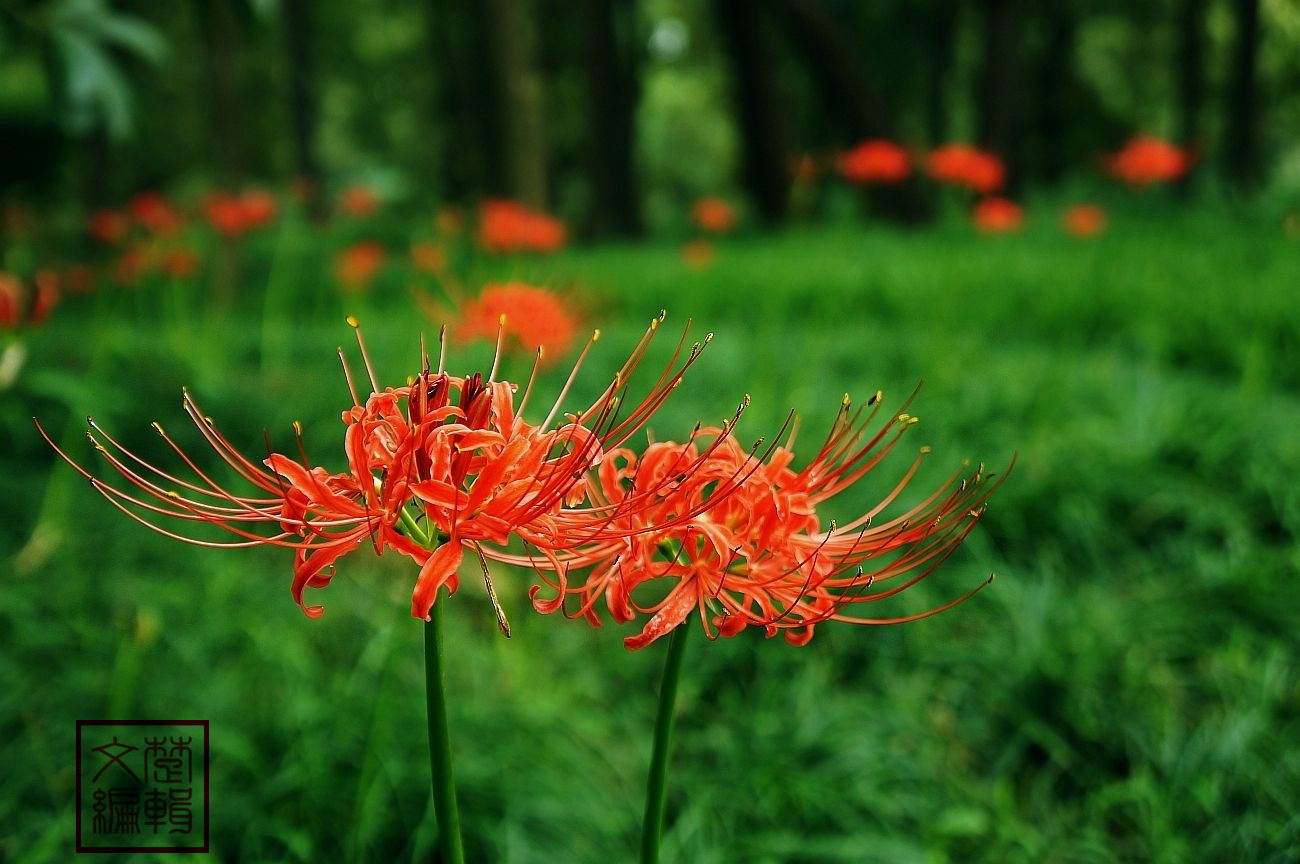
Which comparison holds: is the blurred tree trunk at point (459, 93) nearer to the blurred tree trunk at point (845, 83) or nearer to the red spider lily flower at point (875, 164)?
the blurred tree trunk at point (845, 83)

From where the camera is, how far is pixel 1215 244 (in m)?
6.41

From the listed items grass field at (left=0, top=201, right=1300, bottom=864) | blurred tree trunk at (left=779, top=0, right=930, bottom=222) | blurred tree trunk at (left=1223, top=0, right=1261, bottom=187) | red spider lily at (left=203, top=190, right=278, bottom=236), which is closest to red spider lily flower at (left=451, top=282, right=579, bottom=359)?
grass field at (left=0, top=201, right=1300, bottom=864)

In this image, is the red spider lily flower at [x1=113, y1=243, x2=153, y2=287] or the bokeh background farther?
the red spider lily flower at [x1=113, y1=243, x2=153, y2=287]

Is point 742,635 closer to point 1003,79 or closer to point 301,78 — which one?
point 1003,79

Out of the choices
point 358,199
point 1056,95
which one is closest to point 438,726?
point 358,199

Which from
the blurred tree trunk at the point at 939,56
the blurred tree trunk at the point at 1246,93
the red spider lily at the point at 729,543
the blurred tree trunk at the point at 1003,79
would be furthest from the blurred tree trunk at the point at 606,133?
the red spider lily at the point at 729,543

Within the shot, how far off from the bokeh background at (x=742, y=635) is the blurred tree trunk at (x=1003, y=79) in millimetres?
2647

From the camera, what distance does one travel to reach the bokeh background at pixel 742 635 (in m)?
2.14

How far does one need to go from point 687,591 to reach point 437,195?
16.7 metres

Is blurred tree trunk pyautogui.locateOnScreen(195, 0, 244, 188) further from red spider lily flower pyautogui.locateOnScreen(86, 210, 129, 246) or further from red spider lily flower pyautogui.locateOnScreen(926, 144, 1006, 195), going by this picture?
red spider lily flower pyautogui.locateOnScreen(926, 144, 1006, 195)

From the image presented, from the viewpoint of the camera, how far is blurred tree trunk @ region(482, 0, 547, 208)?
23.1 feet

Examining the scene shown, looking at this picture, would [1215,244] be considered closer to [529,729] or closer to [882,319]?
[882,319]

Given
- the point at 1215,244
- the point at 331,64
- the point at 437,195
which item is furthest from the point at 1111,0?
the point at 331,64

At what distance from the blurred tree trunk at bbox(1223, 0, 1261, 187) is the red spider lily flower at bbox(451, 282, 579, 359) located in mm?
10002
